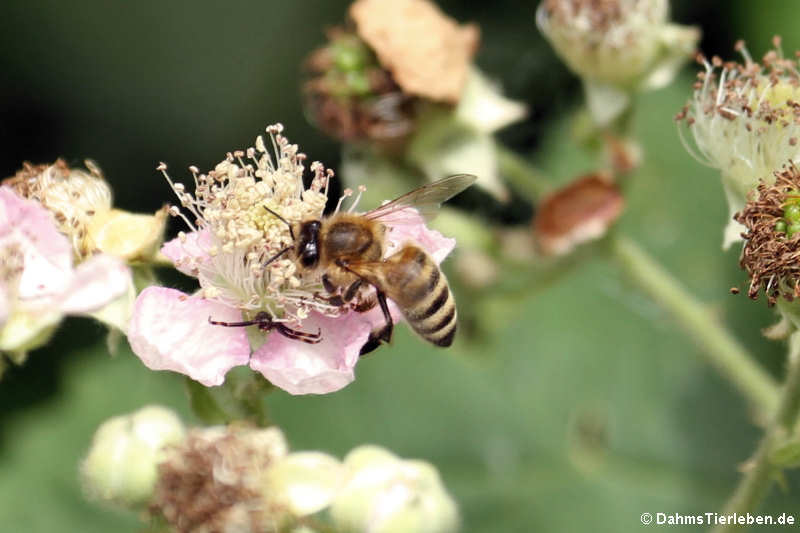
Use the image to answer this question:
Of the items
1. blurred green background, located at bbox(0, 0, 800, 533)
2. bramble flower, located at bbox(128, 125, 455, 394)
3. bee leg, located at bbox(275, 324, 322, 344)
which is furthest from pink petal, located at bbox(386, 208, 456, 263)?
blurred green background, located at bbox(0, 0, 800, 533)

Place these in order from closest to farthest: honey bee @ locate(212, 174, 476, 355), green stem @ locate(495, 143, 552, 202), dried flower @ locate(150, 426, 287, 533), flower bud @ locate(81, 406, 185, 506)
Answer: dried flower @ locate(150, 426, 287, 533) < flower bud @ locate(81, 406, 185, 506) < honey bee @ locate(212, 174, 476, 355) < green stem @ locate(495, 143, 552, 202)

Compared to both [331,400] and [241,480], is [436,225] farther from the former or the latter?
[241,480]

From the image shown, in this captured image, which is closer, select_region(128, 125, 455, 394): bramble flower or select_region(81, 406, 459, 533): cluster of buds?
select_region(81, 406, 459, 533): cluster of buds

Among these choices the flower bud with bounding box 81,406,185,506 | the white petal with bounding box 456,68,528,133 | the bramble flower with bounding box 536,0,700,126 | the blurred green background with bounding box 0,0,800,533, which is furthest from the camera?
the blurred green background with bounding box 0,0,800,533

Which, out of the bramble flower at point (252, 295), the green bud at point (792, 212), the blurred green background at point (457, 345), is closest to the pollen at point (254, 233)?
the bramble flower at point (252, 295)

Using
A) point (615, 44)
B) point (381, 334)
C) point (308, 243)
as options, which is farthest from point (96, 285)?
point (615, 44)

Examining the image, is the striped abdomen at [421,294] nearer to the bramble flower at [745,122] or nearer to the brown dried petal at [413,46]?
the bramble flower at [745,122]

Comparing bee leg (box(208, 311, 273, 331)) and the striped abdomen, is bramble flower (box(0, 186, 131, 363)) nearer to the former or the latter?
bee leg (box(208, 311, 273, 331))

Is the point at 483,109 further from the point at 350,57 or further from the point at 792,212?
the point at 792,212
